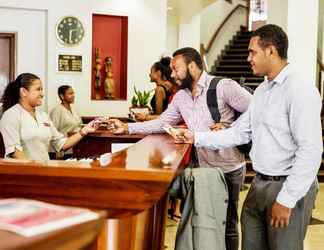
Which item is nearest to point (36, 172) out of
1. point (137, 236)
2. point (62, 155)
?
point (137, 236)

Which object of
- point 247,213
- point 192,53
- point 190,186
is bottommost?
point 247,213

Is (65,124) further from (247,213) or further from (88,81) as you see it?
(247,213)

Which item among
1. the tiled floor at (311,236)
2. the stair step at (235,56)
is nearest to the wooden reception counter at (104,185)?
the tiled floor at (311,236)

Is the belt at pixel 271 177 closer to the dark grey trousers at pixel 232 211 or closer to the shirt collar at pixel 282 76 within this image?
the shirt collar at pixel 282 76

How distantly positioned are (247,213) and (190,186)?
690 millimetres

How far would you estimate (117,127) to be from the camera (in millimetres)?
3482

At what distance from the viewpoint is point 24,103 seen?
362cm

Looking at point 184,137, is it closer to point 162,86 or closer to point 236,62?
point 162,86

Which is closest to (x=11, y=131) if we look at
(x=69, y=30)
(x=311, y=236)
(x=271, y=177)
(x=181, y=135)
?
(x=181, y=135)

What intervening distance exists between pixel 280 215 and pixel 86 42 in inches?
230

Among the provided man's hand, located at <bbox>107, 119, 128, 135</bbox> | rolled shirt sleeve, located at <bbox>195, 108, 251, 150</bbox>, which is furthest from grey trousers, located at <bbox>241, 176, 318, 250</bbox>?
man's hand, located at <bbox>107, 119, 128, 135</bbox>

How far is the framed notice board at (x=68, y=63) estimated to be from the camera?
24.7ft

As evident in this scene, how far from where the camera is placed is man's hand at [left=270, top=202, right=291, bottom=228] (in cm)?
229

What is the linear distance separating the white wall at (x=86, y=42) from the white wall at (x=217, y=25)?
473cm
